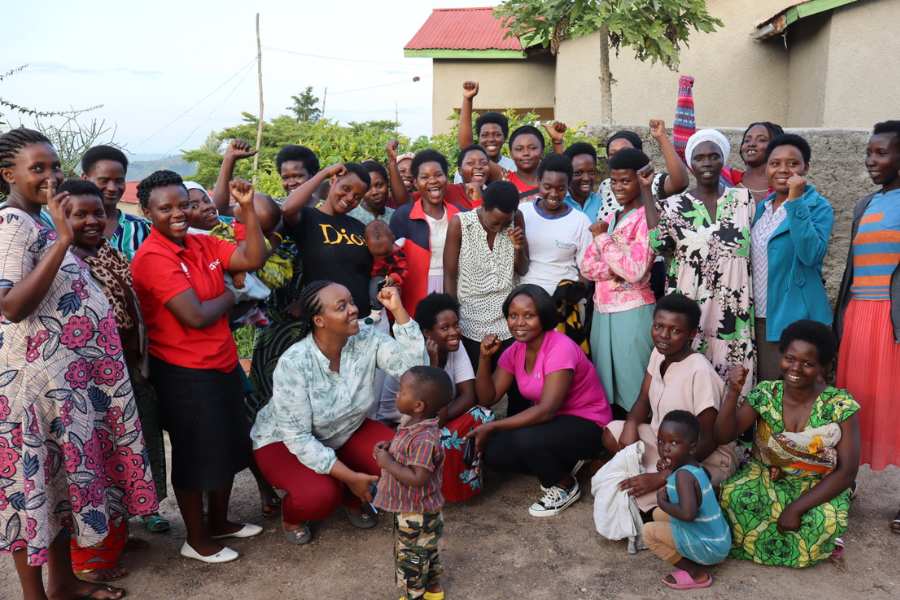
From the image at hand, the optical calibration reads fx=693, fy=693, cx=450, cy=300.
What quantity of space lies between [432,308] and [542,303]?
628 mm

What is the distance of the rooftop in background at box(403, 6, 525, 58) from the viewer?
12.8 metres

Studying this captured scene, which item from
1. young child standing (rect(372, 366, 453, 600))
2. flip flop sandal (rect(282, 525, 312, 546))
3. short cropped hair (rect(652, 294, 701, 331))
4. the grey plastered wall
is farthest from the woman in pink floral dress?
the grey plastered wall

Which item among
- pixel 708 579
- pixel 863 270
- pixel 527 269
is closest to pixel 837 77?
pixel 863 270

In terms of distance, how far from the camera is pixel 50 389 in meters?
2.87

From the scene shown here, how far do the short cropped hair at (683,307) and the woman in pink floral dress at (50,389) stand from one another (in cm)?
270

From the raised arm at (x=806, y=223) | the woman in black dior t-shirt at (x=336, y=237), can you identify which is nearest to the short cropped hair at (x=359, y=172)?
the woman in black dior t-shirt at (x=336, y=237)

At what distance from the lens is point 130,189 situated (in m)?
27.5

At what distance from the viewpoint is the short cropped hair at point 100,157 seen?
12.2ft

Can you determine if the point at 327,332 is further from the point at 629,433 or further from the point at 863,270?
the point at 863,270

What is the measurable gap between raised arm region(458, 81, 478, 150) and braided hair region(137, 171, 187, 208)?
261cm

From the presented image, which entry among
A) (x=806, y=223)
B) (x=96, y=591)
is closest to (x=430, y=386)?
(x=96, y=591)

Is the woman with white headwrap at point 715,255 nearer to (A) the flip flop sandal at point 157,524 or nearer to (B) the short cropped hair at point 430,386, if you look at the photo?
(B) the short cropped hair at point 430,386

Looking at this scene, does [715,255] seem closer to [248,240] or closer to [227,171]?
[248,240]

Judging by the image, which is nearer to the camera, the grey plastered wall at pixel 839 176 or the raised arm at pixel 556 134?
the raised arm at pixel 556 134
